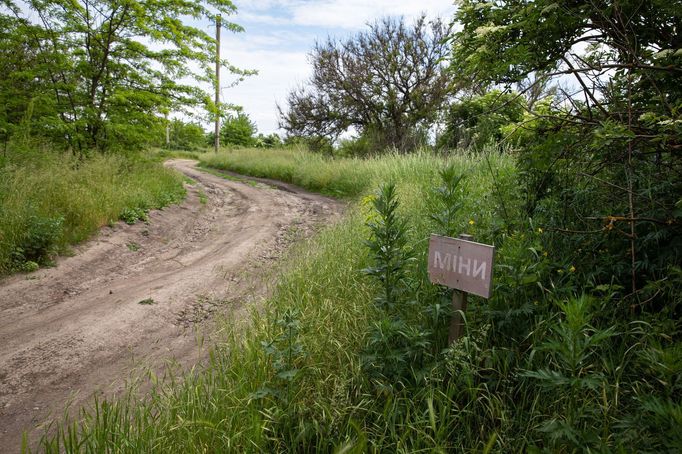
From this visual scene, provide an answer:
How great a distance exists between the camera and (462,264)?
262 cm

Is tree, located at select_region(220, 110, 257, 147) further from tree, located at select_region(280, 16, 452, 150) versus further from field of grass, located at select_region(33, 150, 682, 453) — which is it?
field of grass, located at select_region(33, 150, 682, 453)

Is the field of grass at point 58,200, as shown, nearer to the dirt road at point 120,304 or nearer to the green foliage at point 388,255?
the dirt road at point 120,304

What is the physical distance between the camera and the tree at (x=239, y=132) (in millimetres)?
34969

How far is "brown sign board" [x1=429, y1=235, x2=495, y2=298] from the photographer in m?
2.49

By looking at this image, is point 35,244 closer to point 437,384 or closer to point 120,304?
point 120,304

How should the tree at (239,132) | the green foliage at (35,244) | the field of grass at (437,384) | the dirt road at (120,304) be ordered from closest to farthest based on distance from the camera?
the field of grass at (437,384), the dirt road at (120,304), the green foliage at (35,244), the tree at (239,132)

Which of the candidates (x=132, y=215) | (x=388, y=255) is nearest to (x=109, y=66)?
(x=132, y=215)

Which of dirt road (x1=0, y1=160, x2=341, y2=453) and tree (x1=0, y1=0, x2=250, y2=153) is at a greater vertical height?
tree (x1=0, y1=0, x2=250, y2=153)

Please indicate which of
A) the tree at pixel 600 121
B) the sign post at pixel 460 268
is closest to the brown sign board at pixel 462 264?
the sign post at pixel 460 268

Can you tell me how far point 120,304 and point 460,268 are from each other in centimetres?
413

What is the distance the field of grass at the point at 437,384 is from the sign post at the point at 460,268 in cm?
15

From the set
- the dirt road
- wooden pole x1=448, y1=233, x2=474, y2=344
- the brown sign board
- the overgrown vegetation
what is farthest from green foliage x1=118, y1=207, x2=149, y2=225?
wooden pole x1=448, y1=233, x2=474, y2=344

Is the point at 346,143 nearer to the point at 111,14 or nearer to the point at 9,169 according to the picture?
the point at 111,14

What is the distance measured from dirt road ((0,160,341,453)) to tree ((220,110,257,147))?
90.5ft
